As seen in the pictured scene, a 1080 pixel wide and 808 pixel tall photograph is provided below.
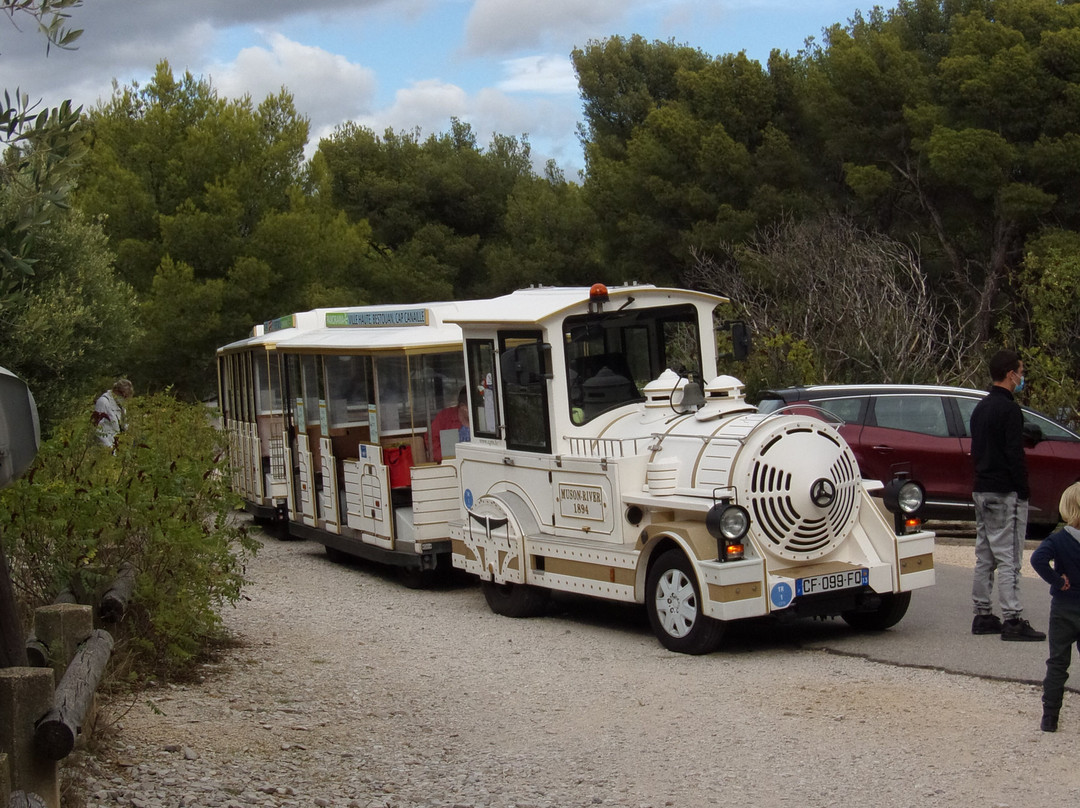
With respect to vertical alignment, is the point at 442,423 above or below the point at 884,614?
above

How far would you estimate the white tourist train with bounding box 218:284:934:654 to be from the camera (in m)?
8.80

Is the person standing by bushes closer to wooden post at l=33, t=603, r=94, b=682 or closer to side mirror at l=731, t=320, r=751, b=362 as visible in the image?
side mirror at l=731, t=320, r=751, b=362

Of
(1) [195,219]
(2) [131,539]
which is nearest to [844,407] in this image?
(2) [131,539]

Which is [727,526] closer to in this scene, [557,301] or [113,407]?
[557,301]

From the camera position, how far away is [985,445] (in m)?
8.66

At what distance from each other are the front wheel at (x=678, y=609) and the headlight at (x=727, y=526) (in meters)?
0.34

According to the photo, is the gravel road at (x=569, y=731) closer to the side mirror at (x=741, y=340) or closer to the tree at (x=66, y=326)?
the side mirror at (x=741, y=340)

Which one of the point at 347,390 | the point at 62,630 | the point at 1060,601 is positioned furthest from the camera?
the point at 347,390

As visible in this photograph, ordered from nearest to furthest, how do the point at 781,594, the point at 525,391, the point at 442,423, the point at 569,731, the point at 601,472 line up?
the point at 569,731 < the point at 781,594 < the point at 601,472 < the point at 525,391 < the point at 442,423

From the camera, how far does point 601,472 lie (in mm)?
9555

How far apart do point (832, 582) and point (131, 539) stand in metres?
4.61

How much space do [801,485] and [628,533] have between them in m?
1.34

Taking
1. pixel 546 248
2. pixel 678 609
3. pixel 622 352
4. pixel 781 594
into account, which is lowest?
pixel 678 609

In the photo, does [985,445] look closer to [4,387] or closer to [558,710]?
[558,710]
